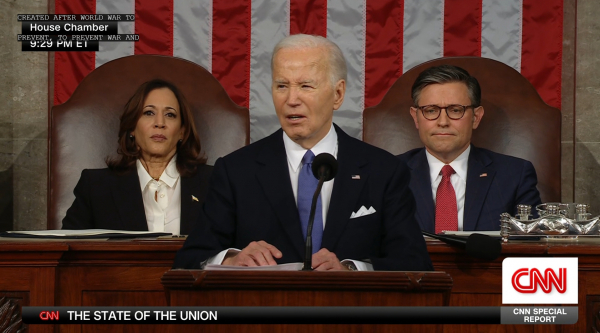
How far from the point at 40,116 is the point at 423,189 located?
2.43m

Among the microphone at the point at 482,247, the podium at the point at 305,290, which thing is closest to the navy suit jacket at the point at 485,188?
the microphone at the point at 482,247

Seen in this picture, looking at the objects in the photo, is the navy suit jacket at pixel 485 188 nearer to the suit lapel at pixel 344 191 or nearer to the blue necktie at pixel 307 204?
the suit lapel at pixel 344 191

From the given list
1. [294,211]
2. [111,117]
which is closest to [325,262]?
[294,211]

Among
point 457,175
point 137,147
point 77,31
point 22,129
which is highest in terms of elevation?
point 77,31

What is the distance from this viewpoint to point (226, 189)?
2.60 metres

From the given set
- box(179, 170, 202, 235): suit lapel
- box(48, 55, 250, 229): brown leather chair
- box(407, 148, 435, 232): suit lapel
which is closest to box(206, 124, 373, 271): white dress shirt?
box(407, 148, 435, 232): suit lapel

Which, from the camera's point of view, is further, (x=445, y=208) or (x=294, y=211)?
(x=445, y=208)

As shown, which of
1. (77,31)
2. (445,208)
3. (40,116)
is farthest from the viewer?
(40,116)

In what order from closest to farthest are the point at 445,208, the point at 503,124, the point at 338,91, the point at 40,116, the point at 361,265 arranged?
the point at 361,265
the point at 338,91
the point at 445,208
the point at 503,124
the point at 40,116

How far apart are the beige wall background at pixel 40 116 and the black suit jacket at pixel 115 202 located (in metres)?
0.96

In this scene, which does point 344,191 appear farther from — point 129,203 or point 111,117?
point 111,117

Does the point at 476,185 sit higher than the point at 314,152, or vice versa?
the point at 314,152

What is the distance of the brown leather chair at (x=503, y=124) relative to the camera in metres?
3.96

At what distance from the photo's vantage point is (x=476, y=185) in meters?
3.47
